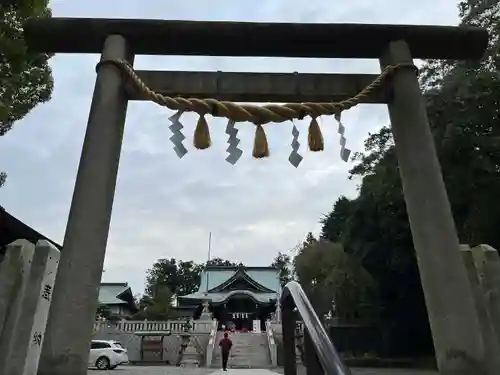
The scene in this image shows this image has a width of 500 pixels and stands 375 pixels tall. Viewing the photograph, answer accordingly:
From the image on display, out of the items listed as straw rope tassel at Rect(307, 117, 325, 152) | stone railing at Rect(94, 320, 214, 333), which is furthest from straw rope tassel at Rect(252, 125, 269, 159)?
stone railing at Rect(94, 320, 214, 333)

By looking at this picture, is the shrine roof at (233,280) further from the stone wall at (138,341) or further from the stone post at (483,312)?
the stone post at (483,312)

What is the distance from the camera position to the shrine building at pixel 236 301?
31.8m

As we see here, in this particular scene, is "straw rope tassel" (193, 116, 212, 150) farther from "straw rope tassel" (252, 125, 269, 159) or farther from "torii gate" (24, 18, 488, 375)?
"straw rope tassel" (252, 125, 269, 159)

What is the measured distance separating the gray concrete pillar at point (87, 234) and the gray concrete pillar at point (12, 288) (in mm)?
822

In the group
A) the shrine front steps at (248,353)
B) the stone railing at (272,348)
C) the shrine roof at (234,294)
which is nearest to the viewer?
the shrine front steps at (248,353)

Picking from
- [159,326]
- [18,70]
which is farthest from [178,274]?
[18,70]

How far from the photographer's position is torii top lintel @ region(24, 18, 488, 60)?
10.5 feet

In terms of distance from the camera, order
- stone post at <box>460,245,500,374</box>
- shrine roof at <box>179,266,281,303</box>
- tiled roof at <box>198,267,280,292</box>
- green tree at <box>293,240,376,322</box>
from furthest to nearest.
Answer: tiled roof at <box>198,267,280,292</box>
shrine roof at <box>179,266,281,303</box>
green tree at <box>293,240,376,322</box>
stone post at <box>460,245,500,374</box>

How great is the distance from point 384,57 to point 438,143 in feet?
37.4

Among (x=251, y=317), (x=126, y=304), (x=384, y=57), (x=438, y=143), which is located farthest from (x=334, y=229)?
(x=384, y=57)

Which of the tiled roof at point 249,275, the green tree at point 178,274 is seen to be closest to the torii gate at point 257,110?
the tiled roof at point 249,275

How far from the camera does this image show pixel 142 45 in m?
3.23

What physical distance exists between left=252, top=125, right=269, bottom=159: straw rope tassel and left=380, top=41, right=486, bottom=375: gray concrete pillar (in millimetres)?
774

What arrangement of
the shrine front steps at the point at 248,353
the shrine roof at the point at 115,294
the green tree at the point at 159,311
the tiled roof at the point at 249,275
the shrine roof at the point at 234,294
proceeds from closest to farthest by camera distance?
1. the shrine front steps at the point at 248,353
2. the green tree at the point at 159,311
3. the shrine roof at the point at 234,294
4. the tiled roof at the point at 249,275
5. the shrine roof at the point at 115,294
